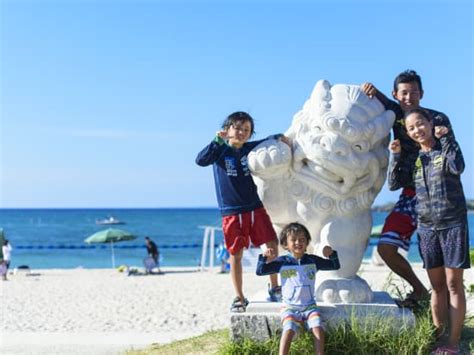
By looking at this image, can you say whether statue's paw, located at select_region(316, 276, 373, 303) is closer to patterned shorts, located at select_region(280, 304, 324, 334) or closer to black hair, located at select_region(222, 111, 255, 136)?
patterned shorts, located at select_region(280, 304, 324, 334)

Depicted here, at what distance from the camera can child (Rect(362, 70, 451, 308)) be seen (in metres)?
4.60

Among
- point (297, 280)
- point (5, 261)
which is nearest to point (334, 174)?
point (297, 280)

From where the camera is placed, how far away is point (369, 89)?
15.5ft

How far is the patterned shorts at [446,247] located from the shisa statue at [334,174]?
546 mm

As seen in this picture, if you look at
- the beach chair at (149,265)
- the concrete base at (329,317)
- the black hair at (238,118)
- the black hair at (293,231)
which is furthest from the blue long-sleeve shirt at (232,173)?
the beach chair at (149,265)

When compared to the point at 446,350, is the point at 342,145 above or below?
above

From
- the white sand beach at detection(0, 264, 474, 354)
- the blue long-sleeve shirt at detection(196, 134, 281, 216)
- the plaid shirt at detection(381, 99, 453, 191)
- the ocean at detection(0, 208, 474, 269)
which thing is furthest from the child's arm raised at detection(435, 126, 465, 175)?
the ocean at detection(0, 208, 474, 269)

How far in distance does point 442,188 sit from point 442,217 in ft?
0.62

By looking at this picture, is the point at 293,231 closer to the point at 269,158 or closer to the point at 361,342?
the point at 269,158

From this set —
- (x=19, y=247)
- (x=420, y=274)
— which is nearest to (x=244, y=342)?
(x=420, y=274)

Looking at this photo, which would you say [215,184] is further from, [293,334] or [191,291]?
[191,291]

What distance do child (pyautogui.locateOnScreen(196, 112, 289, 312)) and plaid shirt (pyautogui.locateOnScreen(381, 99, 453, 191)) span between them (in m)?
0.83

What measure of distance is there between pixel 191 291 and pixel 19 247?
127 feet

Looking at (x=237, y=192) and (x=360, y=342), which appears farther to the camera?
(x=237, y=192)
